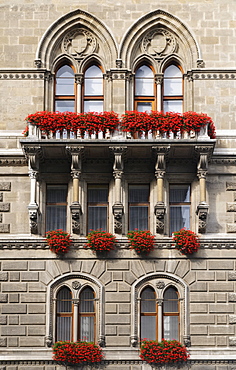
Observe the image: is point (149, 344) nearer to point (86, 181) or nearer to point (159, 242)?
point (159, 242)

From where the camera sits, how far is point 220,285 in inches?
1344

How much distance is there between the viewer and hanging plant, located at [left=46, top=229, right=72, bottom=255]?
3400cm

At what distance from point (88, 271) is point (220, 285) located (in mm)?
4385

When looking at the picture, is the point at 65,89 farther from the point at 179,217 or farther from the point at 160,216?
the point at 179,217

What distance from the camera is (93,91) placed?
1442 inches

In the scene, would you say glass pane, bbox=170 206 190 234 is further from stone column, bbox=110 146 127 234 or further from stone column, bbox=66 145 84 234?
stone column, bbox=66 145 84 234

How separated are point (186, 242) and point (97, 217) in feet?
10.8

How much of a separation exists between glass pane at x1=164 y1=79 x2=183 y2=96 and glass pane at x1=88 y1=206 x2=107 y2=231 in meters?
4.83

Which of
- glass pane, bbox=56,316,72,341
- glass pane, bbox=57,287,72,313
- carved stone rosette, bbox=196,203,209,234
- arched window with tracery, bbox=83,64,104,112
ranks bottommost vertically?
glass pane, bbox=56,316,72,341

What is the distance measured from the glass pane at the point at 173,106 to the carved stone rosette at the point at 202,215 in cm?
405

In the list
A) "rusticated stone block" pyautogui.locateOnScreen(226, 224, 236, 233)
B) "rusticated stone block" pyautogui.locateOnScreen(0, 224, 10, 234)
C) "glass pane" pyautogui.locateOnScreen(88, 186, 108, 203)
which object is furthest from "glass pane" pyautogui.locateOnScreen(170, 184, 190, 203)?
"rusticated stone block" pyautogui.locateOnScreen(0, 224, 10, 234)

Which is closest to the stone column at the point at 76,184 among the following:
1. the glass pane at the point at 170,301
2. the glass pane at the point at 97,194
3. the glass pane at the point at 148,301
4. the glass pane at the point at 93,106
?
the glass pane at the point at 97,194

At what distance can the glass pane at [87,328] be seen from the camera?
3394 cm

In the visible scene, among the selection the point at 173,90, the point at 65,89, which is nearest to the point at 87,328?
the point at 65,89
